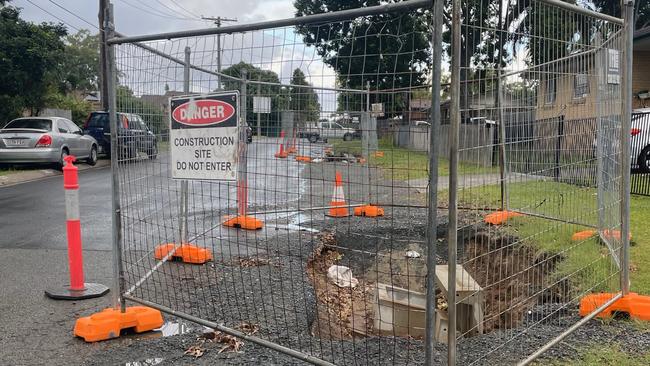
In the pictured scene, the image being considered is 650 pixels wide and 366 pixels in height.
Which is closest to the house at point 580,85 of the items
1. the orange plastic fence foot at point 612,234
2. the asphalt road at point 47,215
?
the orange plastic fence foot at point 612,234

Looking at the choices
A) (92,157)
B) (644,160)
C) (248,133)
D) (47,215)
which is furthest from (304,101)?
(92,157)

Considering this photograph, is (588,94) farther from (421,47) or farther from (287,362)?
(287,362)

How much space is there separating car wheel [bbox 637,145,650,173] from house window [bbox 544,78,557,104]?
26.1 ft

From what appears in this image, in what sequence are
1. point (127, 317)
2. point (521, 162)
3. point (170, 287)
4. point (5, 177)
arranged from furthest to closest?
1. point (5, 177)
2. point (170, 287)
3. point (521, 162)
4. point (127, 317)

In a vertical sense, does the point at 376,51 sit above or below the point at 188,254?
above

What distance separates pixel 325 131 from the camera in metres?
3.67

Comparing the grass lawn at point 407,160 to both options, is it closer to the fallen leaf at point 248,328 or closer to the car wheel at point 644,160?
the fallen leaf at point 248,328

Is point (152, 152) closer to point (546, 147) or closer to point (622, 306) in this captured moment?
point (546, 147)

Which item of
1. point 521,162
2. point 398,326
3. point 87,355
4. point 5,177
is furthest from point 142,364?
point 5,177

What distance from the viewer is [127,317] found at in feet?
13.6

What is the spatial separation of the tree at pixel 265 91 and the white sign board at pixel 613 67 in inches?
98.7

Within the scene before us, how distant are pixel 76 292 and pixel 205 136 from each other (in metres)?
2.39

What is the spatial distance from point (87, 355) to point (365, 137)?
8.05 feet

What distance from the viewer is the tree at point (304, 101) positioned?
3318 mm
